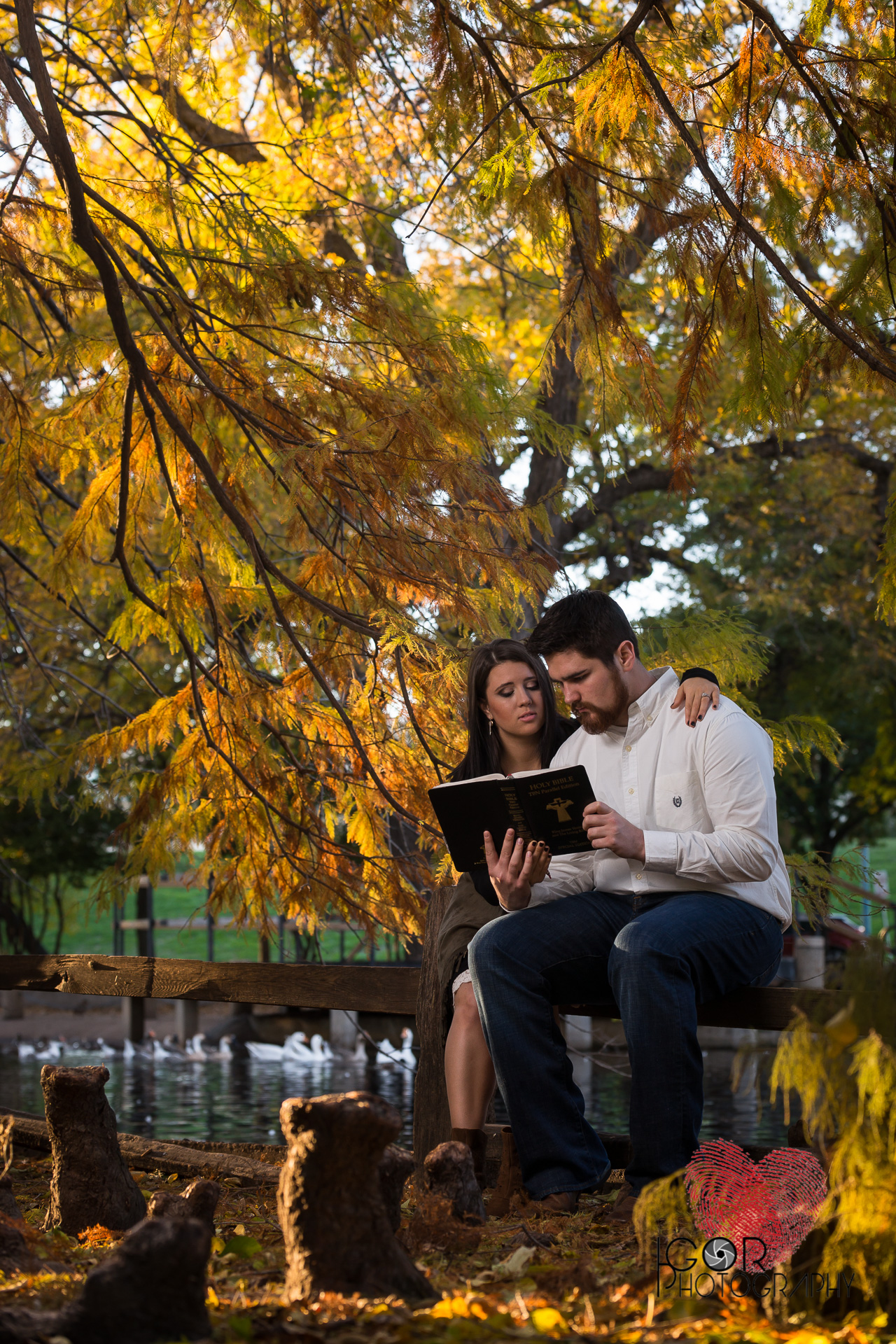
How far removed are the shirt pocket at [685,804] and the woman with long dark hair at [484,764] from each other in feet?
0.54

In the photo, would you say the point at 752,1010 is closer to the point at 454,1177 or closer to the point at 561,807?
the point at 561,807

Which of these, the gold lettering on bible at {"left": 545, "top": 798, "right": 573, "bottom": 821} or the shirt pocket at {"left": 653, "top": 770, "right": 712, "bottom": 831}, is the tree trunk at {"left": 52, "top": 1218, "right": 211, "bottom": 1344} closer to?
the gold lettering on bible at {"left": 545, "top": 798, "right": 573, "bottom": 821}

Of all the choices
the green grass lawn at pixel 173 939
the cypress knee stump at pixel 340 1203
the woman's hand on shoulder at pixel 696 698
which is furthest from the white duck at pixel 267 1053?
the cypress knee stump at pixel 340 1203

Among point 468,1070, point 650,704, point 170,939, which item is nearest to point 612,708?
point 650,704

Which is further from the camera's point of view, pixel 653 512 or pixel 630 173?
pixel 653 512

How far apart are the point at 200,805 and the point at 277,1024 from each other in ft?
43.7

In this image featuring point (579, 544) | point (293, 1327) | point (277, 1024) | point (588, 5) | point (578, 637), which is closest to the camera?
point (293, 1327)

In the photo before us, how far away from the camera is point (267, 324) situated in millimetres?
4617

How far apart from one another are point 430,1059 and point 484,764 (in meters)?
0.86

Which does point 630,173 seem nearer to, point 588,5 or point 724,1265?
point 724,1265

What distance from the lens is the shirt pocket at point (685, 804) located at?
3275mm

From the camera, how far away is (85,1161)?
3.17 meters

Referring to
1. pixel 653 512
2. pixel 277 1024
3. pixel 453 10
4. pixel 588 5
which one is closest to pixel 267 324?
pixel 453 10

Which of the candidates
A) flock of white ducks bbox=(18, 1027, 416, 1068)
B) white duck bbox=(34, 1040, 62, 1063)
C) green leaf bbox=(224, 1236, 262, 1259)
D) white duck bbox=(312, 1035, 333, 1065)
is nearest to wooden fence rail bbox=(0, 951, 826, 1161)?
green leaf bbox=(224, 1236, 262, 1259)
